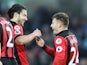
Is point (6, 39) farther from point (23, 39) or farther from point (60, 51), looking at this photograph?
point (60, 51)

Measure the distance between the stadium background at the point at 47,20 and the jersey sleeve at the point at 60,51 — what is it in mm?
5735

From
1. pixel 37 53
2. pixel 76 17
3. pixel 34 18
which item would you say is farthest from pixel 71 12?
pixel 37 53

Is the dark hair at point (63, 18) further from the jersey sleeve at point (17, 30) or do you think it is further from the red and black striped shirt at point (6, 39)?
the red and black striped shirt at point (6, 39)

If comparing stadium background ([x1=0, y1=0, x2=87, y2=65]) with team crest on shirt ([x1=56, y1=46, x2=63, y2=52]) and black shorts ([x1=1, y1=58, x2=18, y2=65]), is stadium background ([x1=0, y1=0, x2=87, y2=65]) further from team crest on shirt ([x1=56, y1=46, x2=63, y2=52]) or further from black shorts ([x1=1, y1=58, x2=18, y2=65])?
team crest on shirt ([x1=56, y1=46, x2=63, y2=52])

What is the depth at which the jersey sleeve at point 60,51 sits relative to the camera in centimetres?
862

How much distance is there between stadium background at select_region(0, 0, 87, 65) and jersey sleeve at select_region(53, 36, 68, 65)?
5.74 metres

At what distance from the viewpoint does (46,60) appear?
14.6 meters

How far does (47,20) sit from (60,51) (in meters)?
7.45

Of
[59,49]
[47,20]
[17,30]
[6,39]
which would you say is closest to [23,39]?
[17,30]

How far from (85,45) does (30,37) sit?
646 centimetres

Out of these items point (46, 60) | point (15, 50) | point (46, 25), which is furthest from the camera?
point (46, 25)

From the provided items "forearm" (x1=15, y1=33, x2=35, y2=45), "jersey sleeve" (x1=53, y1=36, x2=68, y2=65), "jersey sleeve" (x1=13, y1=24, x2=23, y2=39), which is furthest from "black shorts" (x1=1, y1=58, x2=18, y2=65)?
"jersey sleeve" (x1=53, y1=36, x2=68, y2=65)

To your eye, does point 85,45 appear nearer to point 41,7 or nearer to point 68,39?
point 41,7

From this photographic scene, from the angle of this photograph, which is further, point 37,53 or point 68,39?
point 37,53
